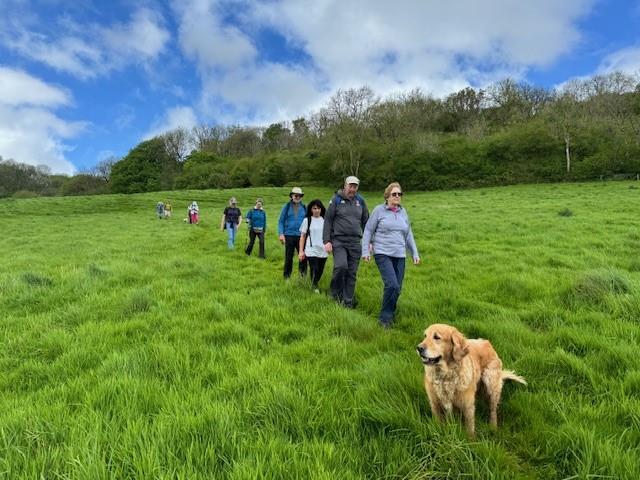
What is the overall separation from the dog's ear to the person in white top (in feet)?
15.2

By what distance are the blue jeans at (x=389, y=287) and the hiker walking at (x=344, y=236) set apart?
2.76 feet

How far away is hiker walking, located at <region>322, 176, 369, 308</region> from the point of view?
6.81 meters

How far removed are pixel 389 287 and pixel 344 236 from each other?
1.45 m

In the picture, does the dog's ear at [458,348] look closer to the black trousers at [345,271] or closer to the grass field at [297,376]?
the grass field at [297,376]

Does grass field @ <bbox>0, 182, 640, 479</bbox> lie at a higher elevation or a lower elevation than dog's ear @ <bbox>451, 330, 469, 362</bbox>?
lower

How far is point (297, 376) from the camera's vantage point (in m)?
3.80

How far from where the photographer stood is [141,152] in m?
79.2

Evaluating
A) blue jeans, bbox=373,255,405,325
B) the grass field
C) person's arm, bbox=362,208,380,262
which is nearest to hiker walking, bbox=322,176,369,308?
the grass field

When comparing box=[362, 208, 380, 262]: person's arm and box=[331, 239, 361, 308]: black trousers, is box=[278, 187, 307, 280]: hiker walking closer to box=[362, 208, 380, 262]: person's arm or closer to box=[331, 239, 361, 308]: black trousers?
box=[331, 239, 361, 308]: black trousers

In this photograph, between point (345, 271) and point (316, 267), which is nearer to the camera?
point (345, 271)

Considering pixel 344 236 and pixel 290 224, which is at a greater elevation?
pixel 290 224

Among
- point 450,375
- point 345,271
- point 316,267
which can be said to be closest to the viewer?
point 450,375

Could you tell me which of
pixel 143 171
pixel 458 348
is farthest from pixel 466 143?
pixel 143 171

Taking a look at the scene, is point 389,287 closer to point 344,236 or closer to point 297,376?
point 344,236
